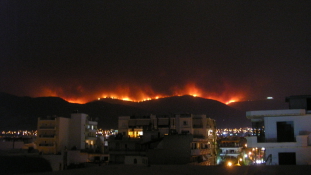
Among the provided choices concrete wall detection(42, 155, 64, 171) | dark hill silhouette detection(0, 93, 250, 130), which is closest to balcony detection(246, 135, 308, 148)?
concrete wall detection(42, 155, 64, 171)

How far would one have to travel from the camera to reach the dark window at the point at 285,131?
16273 mm

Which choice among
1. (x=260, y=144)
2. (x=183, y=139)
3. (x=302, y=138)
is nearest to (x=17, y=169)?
(x=183, y=139)

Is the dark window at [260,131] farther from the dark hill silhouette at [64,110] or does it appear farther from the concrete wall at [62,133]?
the dark hill silhouette at [64,110]

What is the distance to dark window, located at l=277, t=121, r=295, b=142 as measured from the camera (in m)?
16.3

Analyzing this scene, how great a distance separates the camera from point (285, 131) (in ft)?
53.9

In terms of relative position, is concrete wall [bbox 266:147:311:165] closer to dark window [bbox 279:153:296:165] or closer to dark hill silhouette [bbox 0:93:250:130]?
dark window [bbox 279:153:296:165]

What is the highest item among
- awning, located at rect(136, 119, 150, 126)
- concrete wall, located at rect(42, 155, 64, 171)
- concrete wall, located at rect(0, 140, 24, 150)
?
awning, located at rect(136, 119, 150, 126)

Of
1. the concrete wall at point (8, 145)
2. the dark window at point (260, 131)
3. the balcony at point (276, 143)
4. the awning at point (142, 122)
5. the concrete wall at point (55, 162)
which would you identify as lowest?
the concrete wall at point (55, 162)

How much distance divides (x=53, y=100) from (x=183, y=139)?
177876 mm

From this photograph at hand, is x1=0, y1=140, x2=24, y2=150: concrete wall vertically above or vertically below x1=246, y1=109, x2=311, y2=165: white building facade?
below

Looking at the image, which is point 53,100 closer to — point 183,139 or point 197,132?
point 197,132

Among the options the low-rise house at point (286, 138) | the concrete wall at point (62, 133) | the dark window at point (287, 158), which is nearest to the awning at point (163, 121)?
the concrete wall at point (62, 133)

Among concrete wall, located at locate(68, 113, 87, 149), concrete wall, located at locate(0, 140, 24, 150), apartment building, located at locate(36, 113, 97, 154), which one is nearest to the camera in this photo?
concrete wall, located at locate(0, 140, 24, 150)

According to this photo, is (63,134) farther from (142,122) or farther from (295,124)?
(295,124)
